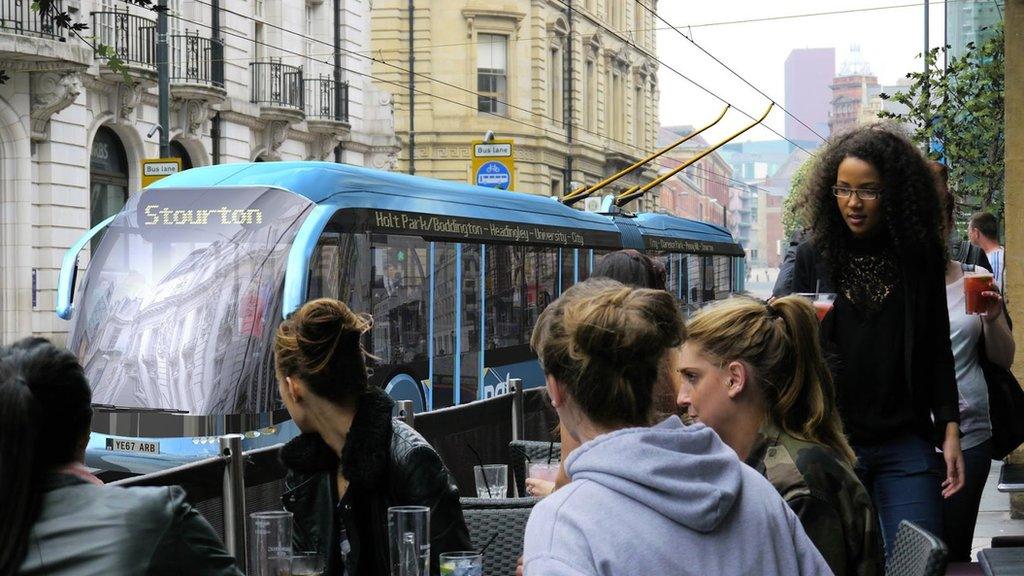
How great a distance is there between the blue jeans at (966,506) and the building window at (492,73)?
147 feet

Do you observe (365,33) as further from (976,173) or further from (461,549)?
(461,549)

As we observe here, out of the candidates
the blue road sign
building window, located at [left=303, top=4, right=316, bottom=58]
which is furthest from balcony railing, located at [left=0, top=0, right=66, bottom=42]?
building window, located at [left=303, top=4, right=316, bottom=58]

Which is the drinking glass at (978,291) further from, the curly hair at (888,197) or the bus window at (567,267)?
the bus window at (567,267)

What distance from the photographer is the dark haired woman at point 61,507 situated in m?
2.63

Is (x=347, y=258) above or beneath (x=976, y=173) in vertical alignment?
beneath

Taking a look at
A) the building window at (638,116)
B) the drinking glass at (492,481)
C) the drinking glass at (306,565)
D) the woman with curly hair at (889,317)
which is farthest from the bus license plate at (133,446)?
the building window at (638,116)

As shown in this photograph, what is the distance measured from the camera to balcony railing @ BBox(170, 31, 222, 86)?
29422 mm

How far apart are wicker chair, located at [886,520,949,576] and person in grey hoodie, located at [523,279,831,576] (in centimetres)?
54

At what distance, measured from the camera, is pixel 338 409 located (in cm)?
423

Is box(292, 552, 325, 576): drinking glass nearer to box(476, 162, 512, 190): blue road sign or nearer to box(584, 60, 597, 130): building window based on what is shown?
box(476, 162, 512, 190): blue road sign

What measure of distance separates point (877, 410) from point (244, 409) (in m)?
8.42

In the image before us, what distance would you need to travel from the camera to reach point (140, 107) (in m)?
28.5

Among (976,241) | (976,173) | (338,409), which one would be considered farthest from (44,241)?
(338,409)

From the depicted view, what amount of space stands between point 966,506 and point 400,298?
397 inches
